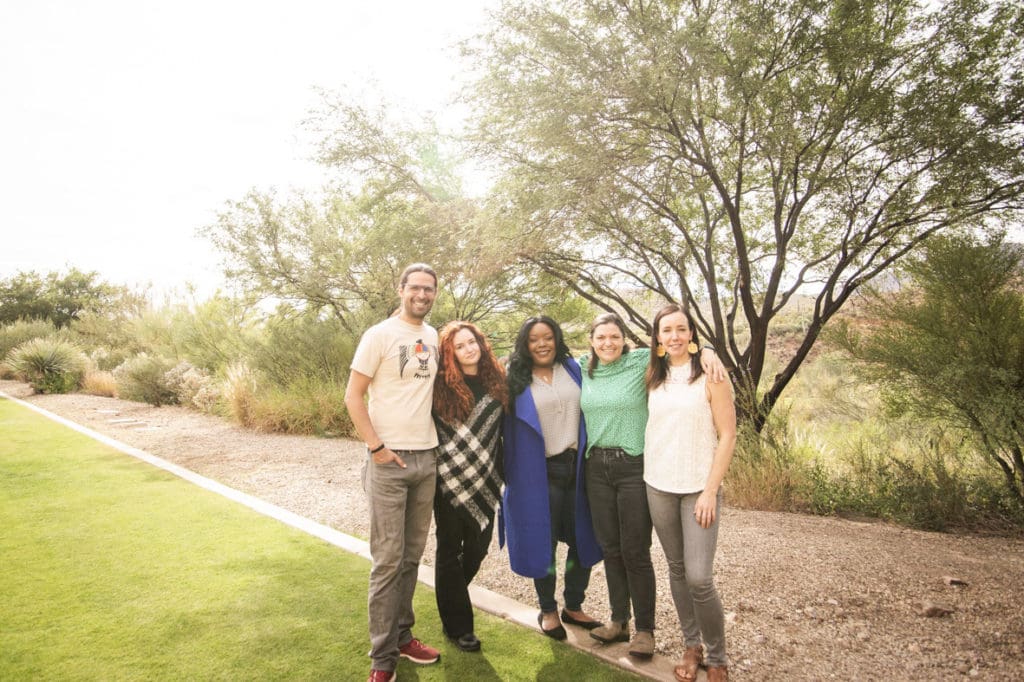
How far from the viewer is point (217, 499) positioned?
5.96 metres

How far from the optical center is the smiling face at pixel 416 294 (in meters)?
2.90

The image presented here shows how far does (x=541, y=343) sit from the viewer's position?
3.20 m

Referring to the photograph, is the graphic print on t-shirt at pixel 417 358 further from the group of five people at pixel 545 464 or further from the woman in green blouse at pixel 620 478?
the woman in green blouse at pixel 620 478

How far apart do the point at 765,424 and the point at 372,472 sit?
17.3 ft

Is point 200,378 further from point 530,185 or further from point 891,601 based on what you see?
point 891,601

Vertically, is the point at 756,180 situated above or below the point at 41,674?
above

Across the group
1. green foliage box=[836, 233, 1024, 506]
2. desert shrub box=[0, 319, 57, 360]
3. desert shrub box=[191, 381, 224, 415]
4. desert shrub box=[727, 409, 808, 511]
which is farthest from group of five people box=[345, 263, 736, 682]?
desert shrub box=[0, 319, 57, 360]

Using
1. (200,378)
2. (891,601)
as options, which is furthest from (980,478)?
(200,378)

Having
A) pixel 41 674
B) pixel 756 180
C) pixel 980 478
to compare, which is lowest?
pixel 41 674

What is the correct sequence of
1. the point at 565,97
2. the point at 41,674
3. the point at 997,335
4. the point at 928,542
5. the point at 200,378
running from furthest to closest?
1. the point at 200,378
2. the point at 565,97
3. the point at 997,335
4. the point at 928,542
5. the point at 41,674

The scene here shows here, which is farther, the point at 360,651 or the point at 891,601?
the point at 891,601

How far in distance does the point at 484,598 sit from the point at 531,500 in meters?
1.07

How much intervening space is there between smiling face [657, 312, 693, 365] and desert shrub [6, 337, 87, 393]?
67.1 ft

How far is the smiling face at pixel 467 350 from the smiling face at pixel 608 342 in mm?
657
